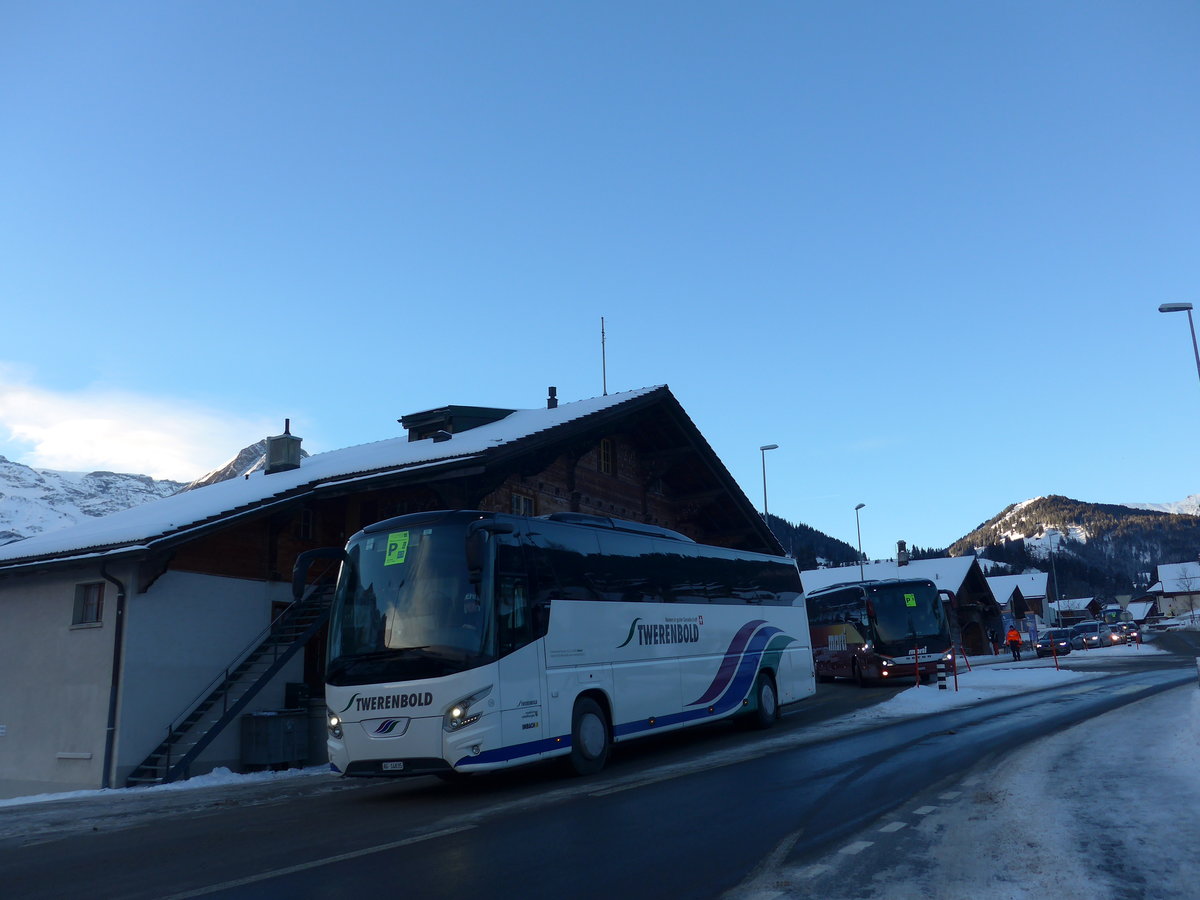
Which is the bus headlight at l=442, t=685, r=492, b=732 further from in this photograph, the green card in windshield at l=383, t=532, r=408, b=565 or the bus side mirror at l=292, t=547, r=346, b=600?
the bus side mirror at l=292, t=547, r=346, b=600

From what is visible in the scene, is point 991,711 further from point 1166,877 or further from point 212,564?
point 212,564

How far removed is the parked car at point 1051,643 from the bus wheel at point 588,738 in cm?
3681

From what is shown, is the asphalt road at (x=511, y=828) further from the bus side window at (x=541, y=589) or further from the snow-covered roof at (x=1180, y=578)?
the snow-covered roof at (x=1180, y=578)

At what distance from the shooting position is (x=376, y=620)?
10.9 m

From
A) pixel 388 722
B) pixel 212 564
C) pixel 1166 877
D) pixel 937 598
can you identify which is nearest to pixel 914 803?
pixel 1166 877

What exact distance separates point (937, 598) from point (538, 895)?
79.6 ft

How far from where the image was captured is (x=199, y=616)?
18.0 meters

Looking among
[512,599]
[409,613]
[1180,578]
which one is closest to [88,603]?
[409,613]

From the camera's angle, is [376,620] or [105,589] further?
[105,589]

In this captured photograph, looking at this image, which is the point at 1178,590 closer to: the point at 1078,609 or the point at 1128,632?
the point at 1078,609

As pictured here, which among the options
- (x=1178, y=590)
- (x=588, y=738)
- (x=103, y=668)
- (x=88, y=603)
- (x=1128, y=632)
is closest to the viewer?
(x=588, y=738)

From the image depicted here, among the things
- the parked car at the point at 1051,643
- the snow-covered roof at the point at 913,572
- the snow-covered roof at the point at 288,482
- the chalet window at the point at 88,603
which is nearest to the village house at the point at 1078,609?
the snow-covered roof at the point at 913,572

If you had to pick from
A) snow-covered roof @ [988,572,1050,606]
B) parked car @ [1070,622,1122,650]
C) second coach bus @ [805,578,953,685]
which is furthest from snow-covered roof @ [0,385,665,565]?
snow-covered roof @ [988,572,1050,606]

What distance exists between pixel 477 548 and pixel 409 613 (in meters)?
1.20
